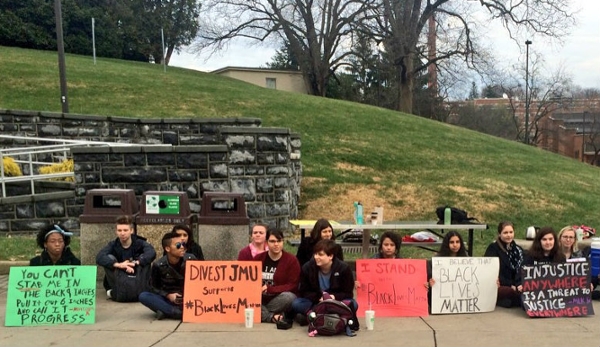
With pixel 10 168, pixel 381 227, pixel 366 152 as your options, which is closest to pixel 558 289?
pixel 381 227

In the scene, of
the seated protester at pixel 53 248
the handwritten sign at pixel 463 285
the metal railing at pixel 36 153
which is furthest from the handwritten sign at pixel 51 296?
the metal railing at pixel 36 153

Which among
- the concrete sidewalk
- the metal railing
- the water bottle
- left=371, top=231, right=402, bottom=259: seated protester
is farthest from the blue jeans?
the water bottle

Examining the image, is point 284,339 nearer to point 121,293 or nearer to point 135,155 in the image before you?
point 121,293

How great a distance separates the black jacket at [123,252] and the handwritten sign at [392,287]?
8.23ft

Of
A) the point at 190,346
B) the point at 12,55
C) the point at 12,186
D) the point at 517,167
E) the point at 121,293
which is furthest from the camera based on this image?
the point at 12,55

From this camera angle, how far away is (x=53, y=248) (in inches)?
245

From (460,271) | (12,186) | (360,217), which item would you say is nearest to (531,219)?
(360,217)

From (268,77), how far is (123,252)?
38887 millimetres

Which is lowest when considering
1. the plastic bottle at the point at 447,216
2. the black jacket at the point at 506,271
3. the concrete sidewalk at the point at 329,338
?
the concrete sidewalk at the point at 329,338

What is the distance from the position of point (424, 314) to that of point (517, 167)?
12.4 meters

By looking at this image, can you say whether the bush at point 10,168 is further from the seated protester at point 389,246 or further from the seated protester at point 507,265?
the seated protester at point 507,265

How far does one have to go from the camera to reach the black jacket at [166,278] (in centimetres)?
603

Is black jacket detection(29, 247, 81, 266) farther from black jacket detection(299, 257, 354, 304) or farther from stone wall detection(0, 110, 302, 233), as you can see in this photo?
stone wall detection(0, 110, 302, 233)

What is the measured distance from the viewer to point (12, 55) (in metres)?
26.6
